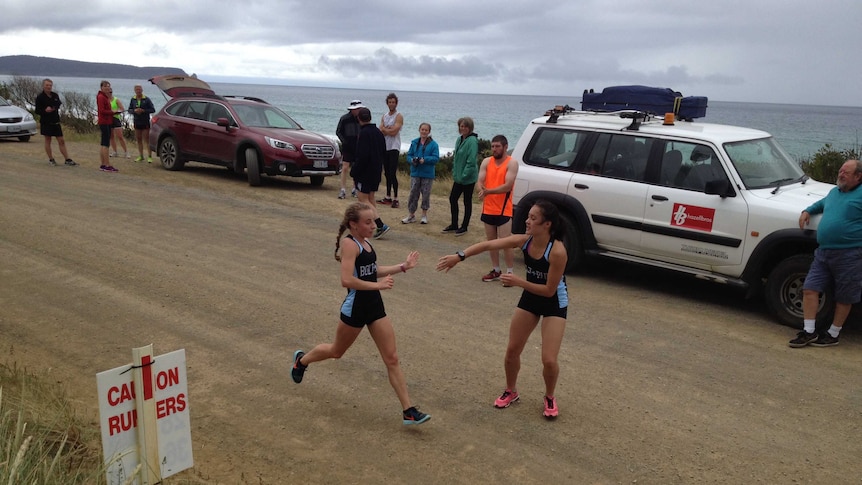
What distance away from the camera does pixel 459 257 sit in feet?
17.0

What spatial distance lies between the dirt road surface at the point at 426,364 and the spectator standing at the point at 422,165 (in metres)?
1.65

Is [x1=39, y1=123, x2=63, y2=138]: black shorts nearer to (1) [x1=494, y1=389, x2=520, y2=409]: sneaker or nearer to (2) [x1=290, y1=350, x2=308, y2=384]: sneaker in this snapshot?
(2) [x1=290, y1=350, x2=308, y2=384]: sneaker

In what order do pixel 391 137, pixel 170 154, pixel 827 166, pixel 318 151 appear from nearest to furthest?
pixel 391 137 → pixel 318 151 → pixel 827 166 → pixel 170 154

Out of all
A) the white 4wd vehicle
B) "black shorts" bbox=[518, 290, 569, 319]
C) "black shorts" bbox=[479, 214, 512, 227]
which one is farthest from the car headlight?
"black shorts" bbox=[518, 290, 569, 319]

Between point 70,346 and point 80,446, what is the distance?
2100 millimetres

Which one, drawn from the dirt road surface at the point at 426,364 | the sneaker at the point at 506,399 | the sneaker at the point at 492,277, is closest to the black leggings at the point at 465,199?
the dirt road surface at the point at 426,364

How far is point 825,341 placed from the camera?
7.13 meters

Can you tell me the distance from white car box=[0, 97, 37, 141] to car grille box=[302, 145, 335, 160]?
35.1 feet

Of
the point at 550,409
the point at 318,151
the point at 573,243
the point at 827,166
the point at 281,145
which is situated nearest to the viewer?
the point at 550,409

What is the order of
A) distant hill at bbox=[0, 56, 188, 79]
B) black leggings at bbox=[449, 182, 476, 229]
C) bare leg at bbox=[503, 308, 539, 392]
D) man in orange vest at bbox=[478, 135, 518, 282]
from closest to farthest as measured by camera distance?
bare leg at bbox=[503, 308, 539, 392]
man in orange vest at bbox=[478, 135, 518, 282]
black leggings at bbox=[449, 182, 476, 229]
distant hill at bbox=[0, 56, 188, 79]

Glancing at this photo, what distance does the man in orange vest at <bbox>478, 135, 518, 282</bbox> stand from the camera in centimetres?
877

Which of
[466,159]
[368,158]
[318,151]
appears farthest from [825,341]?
[318,151]

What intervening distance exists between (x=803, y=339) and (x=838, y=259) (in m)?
0.82

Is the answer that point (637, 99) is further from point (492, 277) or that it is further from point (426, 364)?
point (426, 364)
